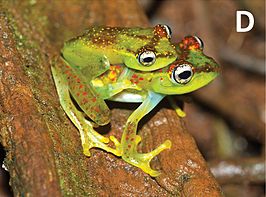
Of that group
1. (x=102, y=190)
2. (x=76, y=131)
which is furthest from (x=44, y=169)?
(x=76, y=131)

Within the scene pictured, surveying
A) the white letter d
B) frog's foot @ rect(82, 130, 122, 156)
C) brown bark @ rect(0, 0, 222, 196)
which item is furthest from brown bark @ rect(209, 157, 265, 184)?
the white letter d

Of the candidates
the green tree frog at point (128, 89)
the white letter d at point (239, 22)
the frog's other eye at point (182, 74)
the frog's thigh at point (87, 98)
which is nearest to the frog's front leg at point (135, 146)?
the green tree frog at point (128, 89)

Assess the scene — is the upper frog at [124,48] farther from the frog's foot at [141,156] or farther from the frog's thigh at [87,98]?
the frog's foot at [141,156]

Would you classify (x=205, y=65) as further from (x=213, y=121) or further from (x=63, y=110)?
(x=213, y=121)

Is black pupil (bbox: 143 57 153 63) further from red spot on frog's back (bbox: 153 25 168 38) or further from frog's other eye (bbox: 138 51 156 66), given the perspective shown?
red spot on frog's back (bbox: 153 25 168 38)

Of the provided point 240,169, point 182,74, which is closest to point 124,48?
point 182,74

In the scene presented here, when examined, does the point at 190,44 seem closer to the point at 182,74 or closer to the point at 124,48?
the point at 182,74
